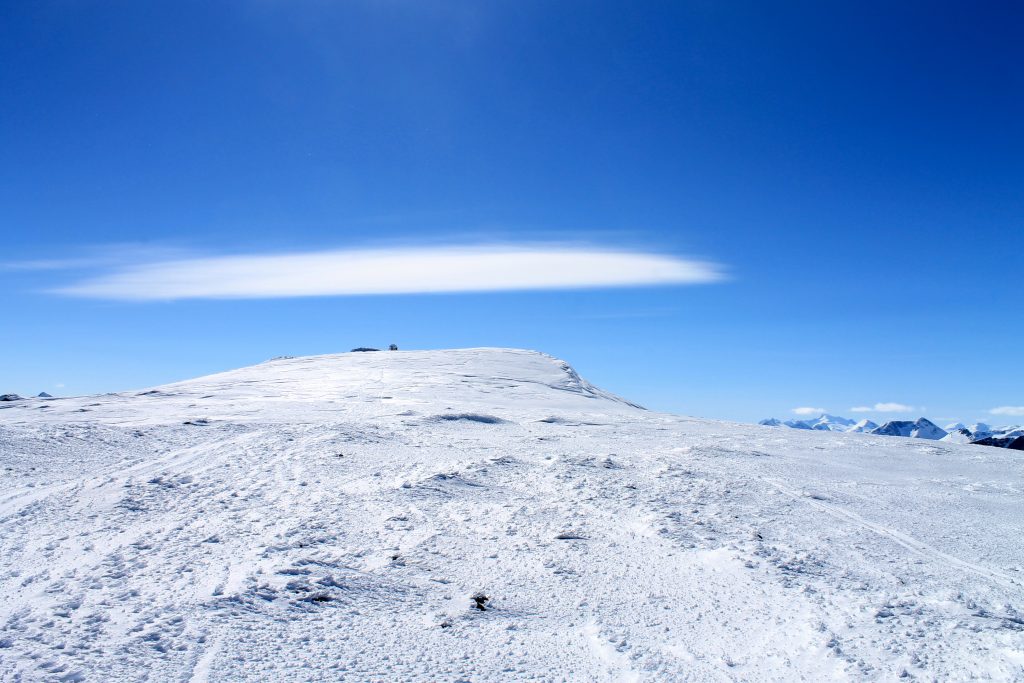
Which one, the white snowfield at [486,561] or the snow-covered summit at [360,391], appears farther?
the snow-covered summit at [360,391]

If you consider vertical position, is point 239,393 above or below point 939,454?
above

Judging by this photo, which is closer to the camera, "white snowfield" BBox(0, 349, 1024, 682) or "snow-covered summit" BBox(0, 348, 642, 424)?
"white snowfield" BBox(0, 349, 1024, 682)

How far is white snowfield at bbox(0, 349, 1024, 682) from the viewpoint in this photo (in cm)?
389

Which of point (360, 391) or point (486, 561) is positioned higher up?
point (360, 391)

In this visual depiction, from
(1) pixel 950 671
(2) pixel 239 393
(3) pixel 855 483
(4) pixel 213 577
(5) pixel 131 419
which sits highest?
(2) pixel 239 393

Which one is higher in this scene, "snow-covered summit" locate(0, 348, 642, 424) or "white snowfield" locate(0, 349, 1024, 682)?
"snow-covered summit" locate(0, 348, 642, 424)

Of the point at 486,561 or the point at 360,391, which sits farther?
the point at 360,391

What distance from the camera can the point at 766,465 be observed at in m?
9.54

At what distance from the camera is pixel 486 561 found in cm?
538

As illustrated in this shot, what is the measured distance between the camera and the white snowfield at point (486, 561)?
3.89 meters

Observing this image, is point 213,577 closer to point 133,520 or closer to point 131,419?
point 133,520

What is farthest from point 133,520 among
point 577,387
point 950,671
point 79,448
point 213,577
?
point 577,387

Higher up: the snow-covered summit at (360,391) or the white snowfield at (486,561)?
the snow-covered summit at (360,391)

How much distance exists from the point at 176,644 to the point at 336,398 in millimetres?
12755
